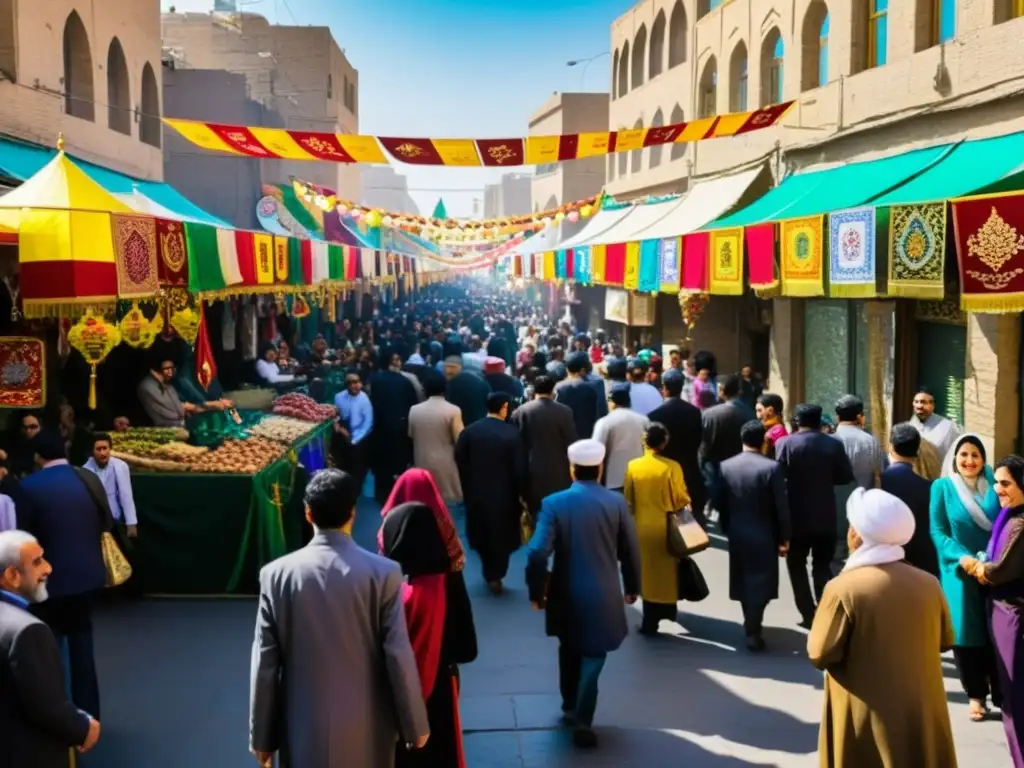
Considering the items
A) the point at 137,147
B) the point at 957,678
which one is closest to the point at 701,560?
the point at 957,678

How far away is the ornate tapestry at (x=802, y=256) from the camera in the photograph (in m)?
8.38

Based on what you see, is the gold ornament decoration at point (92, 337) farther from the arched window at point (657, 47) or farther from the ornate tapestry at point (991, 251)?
the arched window at point (657, 47)

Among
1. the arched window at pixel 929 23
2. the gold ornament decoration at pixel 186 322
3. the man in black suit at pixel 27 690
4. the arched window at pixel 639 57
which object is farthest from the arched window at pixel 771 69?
the man in black suit at pixel 27 690

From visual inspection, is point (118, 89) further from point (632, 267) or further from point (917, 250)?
point (917, 250)

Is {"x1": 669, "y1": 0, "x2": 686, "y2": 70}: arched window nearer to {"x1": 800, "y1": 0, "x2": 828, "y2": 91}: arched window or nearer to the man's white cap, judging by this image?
{"x1": 800, "y1": 0, "x2": 828, "y2": 91}: arched window

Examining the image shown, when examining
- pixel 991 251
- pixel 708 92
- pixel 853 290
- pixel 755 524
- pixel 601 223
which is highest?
pixel 708 92

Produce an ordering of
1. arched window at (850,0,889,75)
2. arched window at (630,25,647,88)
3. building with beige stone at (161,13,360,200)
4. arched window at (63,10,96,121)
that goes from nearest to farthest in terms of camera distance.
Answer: arched window at (850,0,889,75) → arched window at (63,10,96,121) → arched window at (630,25,647,88) → building with beige stone at (161,13,360,200)

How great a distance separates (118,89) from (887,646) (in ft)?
46.8

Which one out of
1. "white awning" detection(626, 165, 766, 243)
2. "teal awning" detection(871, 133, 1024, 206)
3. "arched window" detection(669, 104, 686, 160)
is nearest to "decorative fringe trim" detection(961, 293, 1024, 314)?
"teal awning" detection(871, 133, 1024, 206)

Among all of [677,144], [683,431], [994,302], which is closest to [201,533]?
[683,431]

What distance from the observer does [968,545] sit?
5211mm

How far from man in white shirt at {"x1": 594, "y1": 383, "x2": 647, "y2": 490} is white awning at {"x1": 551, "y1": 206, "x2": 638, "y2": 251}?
11.5 m

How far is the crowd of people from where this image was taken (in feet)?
11.5

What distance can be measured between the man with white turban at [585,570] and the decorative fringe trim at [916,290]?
294 centimetres
